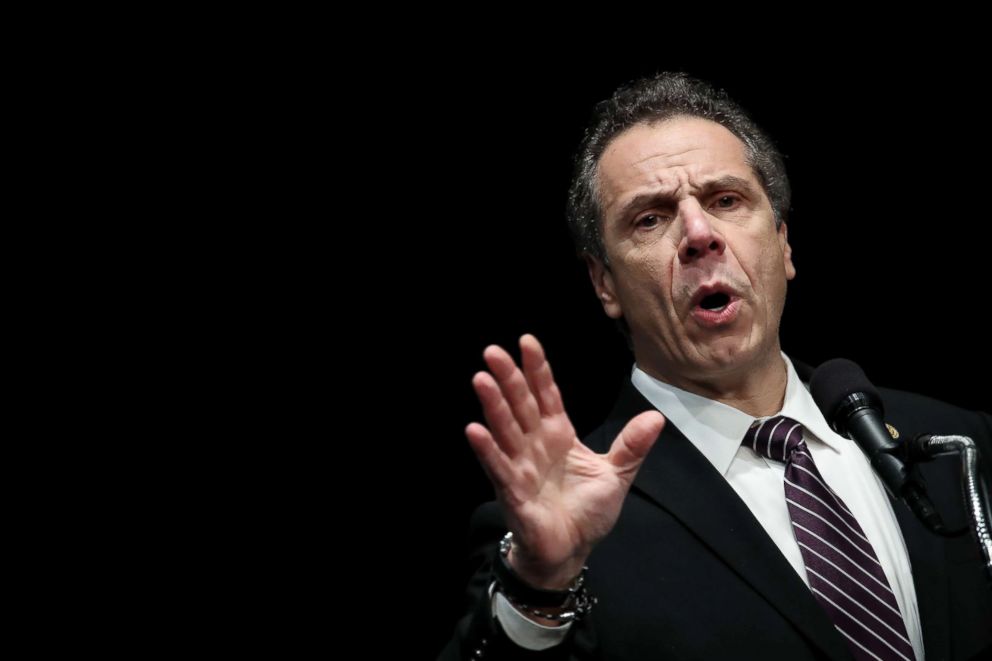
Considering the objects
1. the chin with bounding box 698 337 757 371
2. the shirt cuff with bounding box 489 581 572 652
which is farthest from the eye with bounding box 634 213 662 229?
the shirt cuff with bounding box 489 581 572 652

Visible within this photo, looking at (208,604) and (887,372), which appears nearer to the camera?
(208,604)

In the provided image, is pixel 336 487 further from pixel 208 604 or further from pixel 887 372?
pixel 887 372

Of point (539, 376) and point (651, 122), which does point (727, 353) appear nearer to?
point (651, 122)

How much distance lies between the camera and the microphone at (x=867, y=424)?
1525mm

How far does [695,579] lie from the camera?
6.17ft

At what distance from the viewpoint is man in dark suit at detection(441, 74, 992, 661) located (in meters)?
1.60

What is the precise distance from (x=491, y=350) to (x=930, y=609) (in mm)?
937

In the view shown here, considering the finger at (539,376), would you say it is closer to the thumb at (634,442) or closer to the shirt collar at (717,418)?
the thumb at (634,442)

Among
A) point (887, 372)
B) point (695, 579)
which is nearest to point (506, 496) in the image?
point (695, 579)

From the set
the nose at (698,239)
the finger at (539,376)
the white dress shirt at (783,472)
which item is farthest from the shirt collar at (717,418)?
the finger at (539,376)

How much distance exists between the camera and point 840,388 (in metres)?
1.75

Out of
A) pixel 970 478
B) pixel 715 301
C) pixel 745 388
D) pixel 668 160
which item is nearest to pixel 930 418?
pixel 745 388

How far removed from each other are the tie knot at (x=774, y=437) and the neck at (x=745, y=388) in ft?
0.31

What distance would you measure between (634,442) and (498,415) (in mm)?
219
